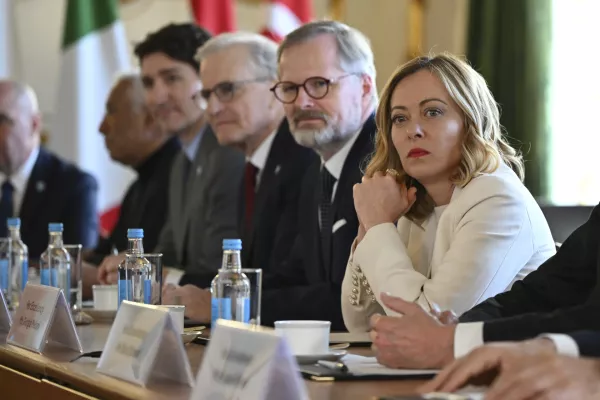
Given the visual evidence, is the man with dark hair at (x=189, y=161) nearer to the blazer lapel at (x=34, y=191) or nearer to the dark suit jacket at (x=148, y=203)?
the dark suit jacket at (x=148, y=203)

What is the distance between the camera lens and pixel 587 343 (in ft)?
5.50

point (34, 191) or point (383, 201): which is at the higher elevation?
point (383, 201)

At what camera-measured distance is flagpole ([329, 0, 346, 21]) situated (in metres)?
7.15

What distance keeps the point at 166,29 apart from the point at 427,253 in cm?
263

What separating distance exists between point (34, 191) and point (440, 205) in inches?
130

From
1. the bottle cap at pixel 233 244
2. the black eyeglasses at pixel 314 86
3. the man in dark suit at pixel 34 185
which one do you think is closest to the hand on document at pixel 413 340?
the bottle cap at pixel 233 244

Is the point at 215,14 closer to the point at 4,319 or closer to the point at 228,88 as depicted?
the point at 228,88

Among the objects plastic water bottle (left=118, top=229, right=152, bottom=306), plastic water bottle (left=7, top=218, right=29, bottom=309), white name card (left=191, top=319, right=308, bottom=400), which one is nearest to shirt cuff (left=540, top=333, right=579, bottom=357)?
white name card (left=191, top=319, right=308, bottom=400)

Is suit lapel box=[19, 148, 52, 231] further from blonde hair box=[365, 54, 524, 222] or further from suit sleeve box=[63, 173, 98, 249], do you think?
blonde hair box=[365, 54, 524, 222]

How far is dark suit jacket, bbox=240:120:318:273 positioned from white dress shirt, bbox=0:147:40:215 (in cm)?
202

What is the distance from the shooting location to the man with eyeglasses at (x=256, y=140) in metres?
3.94

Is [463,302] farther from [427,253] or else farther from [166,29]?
[166,29]

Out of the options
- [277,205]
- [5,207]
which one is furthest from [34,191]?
[277,205]

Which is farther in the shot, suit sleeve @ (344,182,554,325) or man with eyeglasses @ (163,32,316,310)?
man with eyeglasses @ (163,32,316,310)
